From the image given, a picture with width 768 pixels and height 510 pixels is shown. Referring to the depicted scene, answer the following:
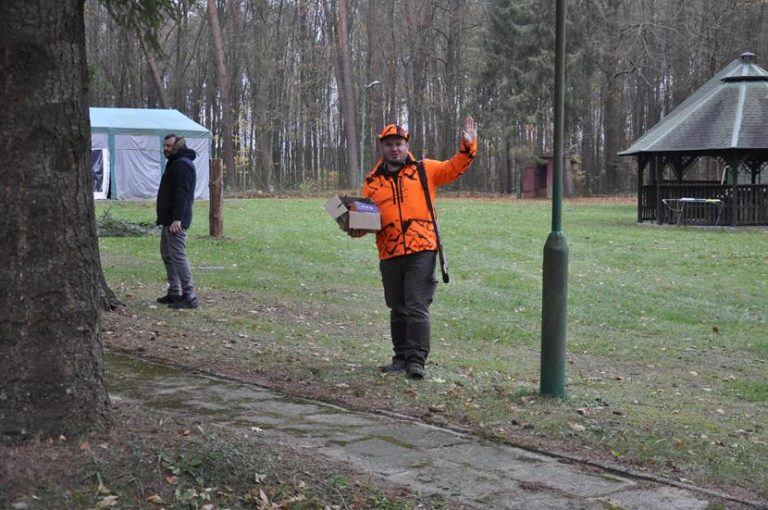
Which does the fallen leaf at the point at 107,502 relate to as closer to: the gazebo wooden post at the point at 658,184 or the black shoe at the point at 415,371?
the black shoe at the point at 415,371

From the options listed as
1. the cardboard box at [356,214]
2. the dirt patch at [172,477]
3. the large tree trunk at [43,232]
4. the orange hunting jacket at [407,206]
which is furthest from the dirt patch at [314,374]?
the large tree trunk at [43,232]

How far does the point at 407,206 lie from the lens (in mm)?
7523

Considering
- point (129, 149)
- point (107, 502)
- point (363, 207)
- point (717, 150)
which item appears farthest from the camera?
point (129, 149)

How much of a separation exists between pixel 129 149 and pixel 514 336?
109 ft

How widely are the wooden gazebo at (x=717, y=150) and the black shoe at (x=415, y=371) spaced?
24.4m

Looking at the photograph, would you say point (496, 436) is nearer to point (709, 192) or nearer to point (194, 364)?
point (194, 364)

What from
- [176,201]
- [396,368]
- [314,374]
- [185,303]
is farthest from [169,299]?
[396,368]

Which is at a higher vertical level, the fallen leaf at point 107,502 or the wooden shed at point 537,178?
the wooden shed at point 537,178

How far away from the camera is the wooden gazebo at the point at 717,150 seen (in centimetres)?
3028

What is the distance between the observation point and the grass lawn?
20.6ft

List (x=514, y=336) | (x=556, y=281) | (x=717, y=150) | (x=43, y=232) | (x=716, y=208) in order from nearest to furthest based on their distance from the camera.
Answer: (x=43, y=232)
(x=556, y=281)
(x=514, y=336)
(x=717, y=150)
(x=716, y=208)

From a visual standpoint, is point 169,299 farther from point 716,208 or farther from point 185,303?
point 716,208

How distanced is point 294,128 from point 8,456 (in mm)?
58683

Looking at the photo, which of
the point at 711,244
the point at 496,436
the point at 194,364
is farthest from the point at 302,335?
the point at 711,244
